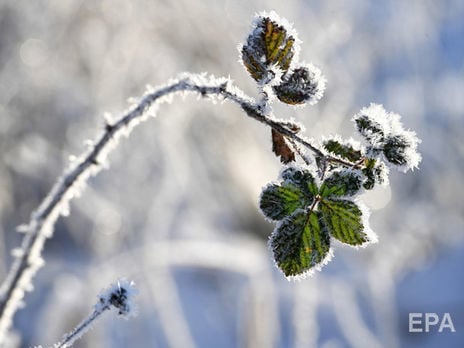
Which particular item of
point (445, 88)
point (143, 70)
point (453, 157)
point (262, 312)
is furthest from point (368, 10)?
point (262, 312)

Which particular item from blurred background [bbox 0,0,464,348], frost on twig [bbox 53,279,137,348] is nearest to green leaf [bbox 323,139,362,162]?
frost on twig [bbox 53,279,137,348]

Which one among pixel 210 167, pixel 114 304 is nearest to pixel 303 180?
pixel 114 304

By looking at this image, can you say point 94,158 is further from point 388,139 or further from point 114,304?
point 388,139

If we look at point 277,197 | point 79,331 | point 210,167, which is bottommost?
point 79,331

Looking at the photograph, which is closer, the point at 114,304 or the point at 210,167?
the point at 114,304

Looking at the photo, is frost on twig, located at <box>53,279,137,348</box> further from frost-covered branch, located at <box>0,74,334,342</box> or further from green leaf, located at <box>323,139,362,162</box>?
green leaf, located at <box>323,139,362,162</box>

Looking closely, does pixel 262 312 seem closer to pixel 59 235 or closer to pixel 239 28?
pixel 239 28

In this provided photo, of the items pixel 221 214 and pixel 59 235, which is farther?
pixel 59 235
